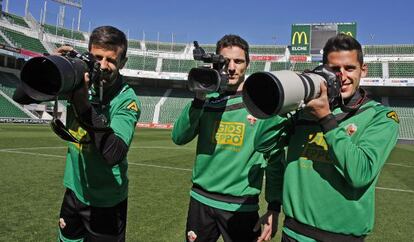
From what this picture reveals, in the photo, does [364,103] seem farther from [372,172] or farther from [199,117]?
[199,117]

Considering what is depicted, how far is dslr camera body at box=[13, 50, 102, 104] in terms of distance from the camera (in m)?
1.75

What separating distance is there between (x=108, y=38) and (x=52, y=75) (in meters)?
0.58

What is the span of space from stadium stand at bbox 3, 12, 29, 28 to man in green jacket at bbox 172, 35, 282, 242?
147 feet

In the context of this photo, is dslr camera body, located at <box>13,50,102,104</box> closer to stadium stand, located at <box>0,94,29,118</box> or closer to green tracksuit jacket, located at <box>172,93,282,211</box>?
green tracksuit jacket, located at <box>172,93,282,211</box>

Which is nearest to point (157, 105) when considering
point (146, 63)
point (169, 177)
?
point (146, 63)

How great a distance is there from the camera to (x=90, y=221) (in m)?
2.51

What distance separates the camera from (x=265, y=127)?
7.88 ft

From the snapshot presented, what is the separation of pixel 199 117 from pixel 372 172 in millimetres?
1214

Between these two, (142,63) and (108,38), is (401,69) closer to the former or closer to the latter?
(142,63)

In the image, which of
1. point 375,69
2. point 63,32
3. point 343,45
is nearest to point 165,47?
point 63,32

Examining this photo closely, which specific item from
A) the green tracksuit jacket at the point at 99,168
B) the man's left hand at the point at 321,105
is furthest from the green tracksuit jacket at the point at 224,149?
the man's left hand at the point at 321,105

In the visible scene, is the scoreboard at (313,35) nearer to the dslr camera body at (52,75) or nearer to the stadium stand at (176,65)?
the stadium stand at (176,65)

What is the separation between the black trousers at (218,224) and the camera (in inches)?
110

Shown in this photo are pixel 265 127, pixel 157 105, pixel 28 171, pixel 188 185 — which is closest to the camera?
pixel 265 127
